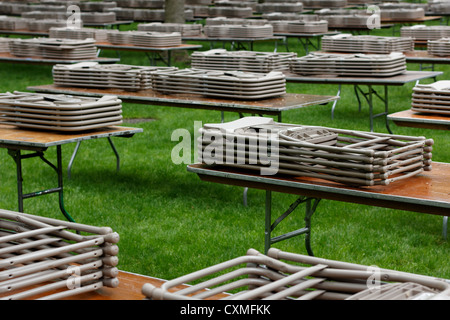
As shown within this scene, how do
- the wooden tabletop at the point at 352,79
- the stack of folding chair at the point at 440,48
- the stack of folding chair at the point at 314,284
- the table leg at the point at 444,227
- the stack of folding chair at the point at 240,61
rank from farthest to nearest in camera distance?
the stack of folding chair at the point at 440,48, the stack of folding chair at the point at 240,61, the wooden tabletop at the point at 352,79, the table leg at the point at 444,227, the stack of folding chair at the point at 314,284

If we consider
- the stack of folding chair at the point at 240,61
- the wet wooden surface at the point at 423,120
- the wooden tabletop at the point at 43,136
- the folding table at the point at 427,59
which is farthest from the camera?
the folding table at the point at 427,59

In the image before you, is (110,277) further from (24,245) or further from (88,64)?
(88,64)

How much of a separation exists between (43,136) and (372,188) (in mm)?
2574

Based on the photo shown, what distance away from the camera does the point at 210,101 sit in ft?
22.7

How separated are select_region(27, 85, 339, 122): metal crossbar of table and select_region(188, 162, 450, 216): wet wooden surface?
2.45m

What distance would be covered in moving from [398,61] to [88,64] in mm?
3644

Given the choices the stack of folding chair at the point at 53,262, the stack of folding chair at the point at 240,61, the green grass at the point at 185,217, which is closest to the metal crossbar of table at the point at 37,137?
the green grass at the point at 185,217

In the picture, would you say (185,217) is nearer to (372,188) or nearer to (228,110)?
(228,110)

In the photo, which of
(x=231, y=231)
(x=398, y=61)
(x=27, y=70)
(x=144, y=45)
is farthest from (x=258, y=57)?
(x=27, y=70)

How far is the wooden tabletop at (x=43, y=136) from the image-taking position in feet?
16.7

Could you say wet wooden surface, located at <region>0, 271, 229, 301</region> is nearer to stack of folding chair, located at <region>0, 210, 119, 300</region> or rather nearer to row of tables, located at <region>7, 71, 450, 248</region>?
stack of folding chair, located at <region>0, 210, 119, 300</region>

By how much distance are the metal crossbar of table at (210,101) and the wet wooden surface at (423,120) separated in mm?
1029

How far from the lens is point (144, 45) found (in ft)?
42.2

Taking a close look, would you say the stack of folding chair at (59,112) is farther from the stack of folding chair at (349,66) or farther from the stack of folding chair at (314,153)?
the stack of folding chair at (349,66)
